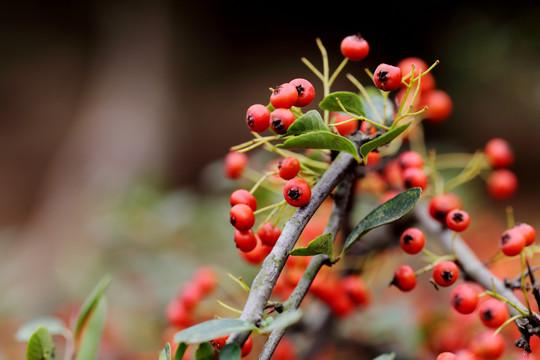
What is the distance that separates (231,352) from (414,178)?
515 millimetres

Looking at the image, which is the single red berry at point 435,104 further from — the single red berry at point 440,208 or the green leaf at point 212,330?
the green leaf at point 212,330

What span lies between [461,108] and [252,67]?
6.85 feet

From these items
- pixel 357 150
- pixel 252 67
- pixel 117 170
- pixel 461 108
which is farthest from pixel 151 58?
pixel 357 150

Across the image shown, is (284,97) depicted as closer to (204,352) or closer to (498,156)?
(204,352)

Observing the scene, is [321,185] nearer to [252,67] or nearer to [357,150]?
[357,150]

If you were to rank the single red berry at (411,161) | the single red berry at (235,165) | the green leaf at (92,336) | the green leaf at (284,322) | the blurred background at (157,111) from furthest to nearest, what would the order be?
the blurred background at (157,111) → the single red berry at (235,165) → the single red berry at (411,161) → the green leaf at (92,336) → the green leaf at (284,322)

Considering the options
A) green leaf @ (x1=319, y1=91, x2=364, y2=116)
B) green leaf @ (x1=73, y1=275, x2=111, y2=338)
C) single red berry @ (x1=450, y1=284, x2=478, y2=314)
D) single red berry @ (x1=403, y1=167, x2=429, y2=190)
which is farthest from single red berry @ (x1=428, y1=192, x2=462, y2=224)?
green leaf @ (x1=73, y1=275, x2=111, y2=338)

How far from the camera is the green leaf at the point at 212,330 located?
20.1 inches

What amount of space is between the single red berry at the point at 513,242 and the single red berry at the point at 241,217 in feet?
A: 1.32

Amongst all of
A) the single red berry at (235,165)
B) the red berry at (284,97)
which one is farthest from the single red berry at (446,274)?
the single red berry at (235,165)

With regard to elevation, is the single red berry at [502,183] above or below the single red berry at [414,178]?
below

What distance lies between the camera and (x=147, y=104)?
4.54 metres

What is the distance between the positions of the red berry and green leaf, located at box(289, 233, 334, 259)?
0.61ft

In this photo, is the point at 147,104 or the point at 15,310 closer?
the point at 15,310
